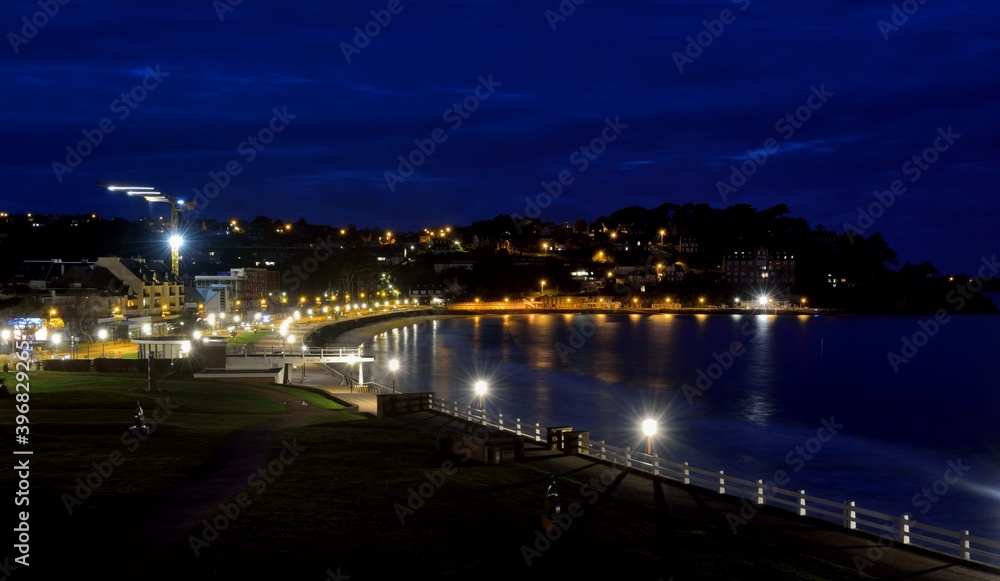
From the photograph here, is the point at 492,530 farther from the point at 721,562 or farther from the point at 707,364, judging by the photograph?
the point at 707,364

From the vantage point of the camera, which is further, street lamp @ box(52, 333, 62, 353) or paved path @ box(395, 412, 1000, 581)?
street lamp @ box(52, 333, 62, 353)

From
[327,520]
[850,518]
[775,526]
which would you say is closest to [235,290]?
[327,520]

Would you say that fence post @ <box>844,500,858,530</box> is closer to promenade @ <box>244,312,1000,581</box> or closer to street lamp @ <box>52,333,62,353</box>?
promenade @ <box>244,312,1000,581</box>

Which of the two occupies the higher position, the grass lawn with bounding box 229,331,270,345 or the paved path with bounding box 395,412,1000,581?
the grass lawn with bounding box 229,331,270,345

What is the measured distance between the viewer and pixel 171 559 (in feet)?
46.7

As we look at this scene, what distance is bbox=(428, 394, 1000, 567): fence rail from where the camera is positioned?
56.3 feet

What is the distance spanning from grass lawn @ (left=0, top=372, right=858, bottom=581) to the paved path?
2.21 ft

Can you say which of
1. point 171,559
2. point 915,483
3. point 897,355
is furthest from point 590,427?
point 897,355

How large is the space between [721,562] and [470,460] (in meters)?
9.31

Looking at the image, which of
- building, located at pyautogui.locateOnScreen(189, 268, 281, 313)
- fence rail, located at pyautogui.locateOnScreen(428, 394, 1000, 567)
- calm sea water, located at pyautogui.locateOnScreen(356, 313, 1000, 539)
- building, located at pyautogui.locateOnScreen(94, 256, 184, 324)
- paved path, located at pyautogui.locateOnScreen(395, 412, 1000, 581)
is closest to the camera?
paved path, located at pyautogui.locateOnScreen(395, 412, 1000, 581)

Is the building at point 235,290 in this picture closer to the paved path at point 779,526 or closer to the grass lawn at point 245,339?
the grass lawn at point 245,339

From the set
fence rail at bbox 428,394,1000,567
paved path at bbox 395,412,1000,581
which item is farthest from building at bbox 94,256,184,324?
paved path at bbox 395,412,1000,581

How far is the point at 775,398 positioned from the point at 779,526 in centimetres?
5476

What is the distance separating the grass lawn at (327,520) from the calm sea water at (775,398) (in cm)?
2057
